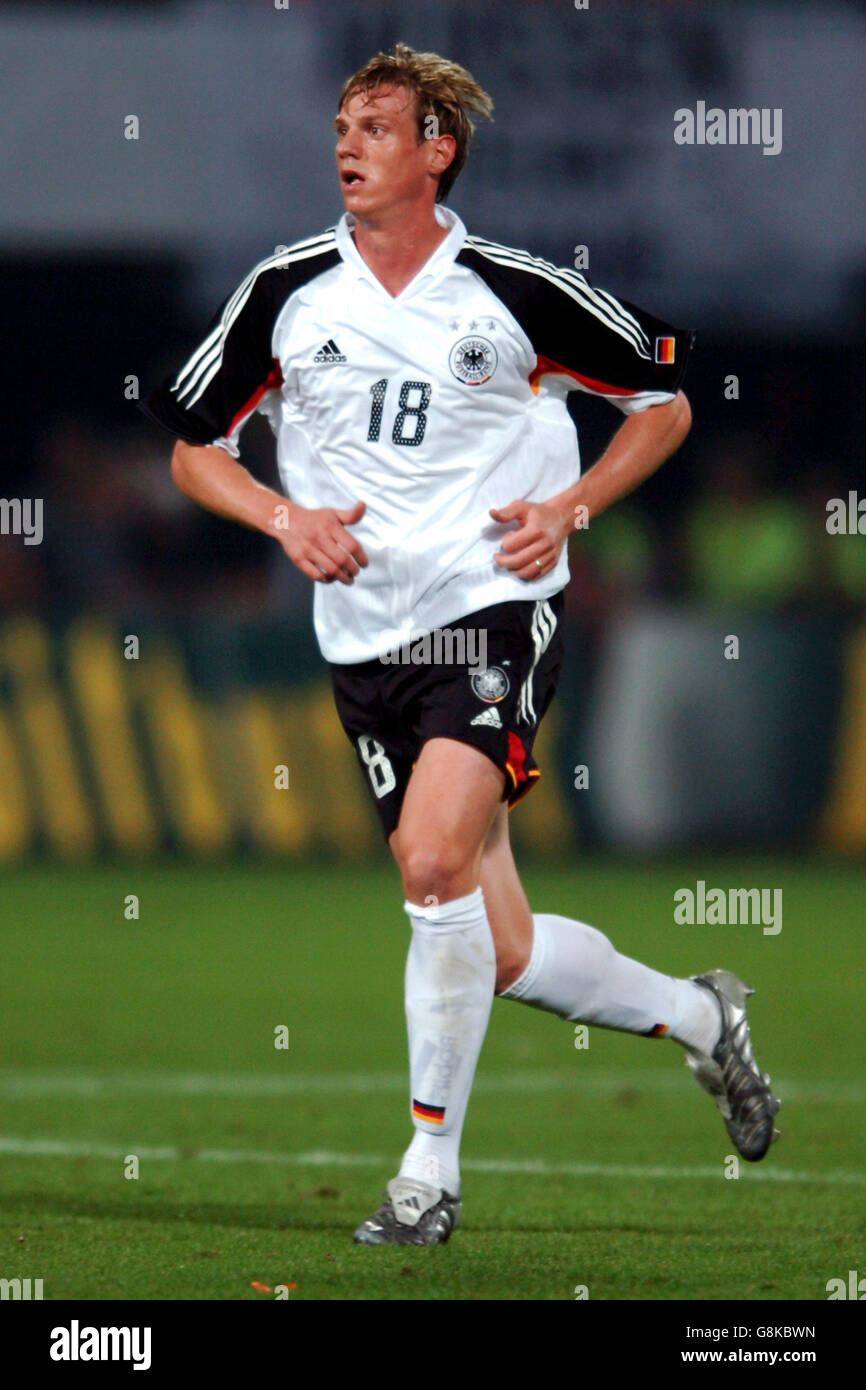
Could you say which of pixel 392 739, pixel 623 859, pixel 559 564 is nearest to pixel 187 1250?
pixel 392 739

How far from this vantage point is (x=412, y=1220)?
520 cm

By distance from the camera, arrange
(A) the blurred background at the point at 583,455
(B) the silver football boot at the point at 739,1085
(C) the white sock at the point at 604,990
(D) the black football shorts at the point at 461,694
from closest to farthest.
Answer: (D) the black football shorts at the point at 461,694
(C) the white sock at the point at 604,990
(B) the silver football boot at the point at 739,1085
(A) the blurred background at the point at 583,455

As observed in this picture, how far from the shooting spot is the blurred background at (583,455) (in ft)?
47.1

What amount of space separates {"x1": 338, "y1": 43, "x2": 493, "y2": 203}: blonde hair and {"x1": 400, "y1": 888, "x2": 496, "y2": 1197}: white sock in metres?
1.75

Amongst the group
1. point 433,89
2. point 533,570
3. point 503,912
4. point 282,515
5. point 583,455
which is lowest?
point 503,912

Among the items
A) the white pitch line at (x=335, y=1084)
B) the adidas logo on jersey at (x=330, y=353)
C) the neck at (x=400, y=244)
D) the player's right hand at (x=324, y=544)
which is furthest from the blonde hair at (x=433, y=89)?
the white pitch line at (x=335, y=1084)

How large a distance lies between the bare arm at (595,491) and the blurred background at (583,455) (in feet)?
28.2

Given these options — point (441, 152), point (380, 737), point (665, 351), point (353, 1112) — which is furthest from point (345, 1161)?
point (441, 152)

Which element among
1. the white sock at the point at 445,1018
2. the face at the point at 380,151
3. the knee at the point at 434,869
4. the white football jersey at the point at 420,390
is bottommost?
the white sock at the point at 445,1018

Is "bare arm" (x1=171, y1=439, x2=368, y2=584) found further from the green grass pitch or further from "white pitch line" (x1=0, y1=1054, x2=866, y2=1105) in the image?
"white pitch line" (x1=0, y1=1054, x2=866, y2=1105)

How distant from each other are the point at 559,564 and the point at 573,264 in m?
11.5

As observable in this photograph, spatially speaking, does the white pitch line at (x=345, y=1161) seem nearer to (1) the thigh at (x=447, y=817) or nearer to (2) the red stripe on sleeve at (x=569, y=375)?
(1) the thigh at (x=447, y=817)

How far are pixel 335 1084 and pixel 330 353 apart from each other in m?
3.32

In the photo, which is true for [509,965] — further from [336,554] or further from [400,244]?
[400,244]
